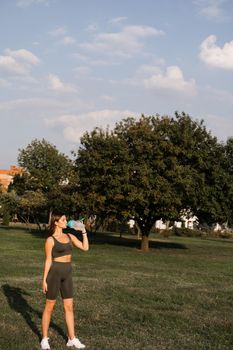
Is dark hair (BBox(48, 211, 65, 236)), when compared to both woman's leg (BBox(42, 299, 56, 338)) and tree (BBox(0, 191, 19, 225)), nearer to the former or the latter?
woman's leg (BBox(42, 299, 56, 338))

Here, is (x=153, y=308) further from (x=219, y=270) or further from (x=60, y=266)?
(x=219, y=270)

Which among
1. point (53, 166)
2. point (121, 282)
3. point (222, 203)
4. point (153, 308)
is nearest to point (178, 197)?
point (222, 203)

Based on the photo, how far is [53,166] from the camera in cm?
7200

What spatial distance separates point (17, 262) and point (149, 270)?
18.9 feet

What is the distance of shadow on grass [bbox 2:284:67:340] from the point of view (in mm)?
9719

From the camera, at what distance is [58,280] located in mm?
8367

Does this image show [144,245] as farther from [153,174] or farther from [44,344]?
[44,344]

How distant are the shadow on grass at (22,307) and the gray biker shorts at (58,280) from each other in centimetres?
110

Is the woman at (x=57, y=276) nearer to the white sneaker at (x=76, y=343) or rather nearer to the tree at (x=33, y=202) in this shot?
the white sneaker at (x=76, y=343)

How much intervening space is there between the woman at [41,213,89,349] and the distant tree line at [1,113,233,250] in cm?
2391

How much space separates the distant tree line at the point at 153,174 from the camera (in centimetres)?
3338

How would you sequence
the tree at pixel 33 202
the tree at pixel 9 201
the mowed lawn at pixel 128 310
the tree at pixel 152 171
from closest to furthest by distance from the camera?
1. the mowed lawn at pixel 128 310
2. the tree at pixel 152 171
3. the tree at pixel 33 202
4. the tree at pixel 9 201

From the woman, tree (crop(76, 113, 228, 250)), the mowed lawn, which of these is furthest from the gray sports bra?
tree (crop(76, 113, 228, 250))

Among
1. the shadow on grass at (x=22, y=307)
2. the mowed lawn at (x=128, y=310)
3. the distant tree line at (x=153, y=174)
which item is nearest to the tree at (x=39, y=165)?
the distant tree line at (x=153, y=174)
